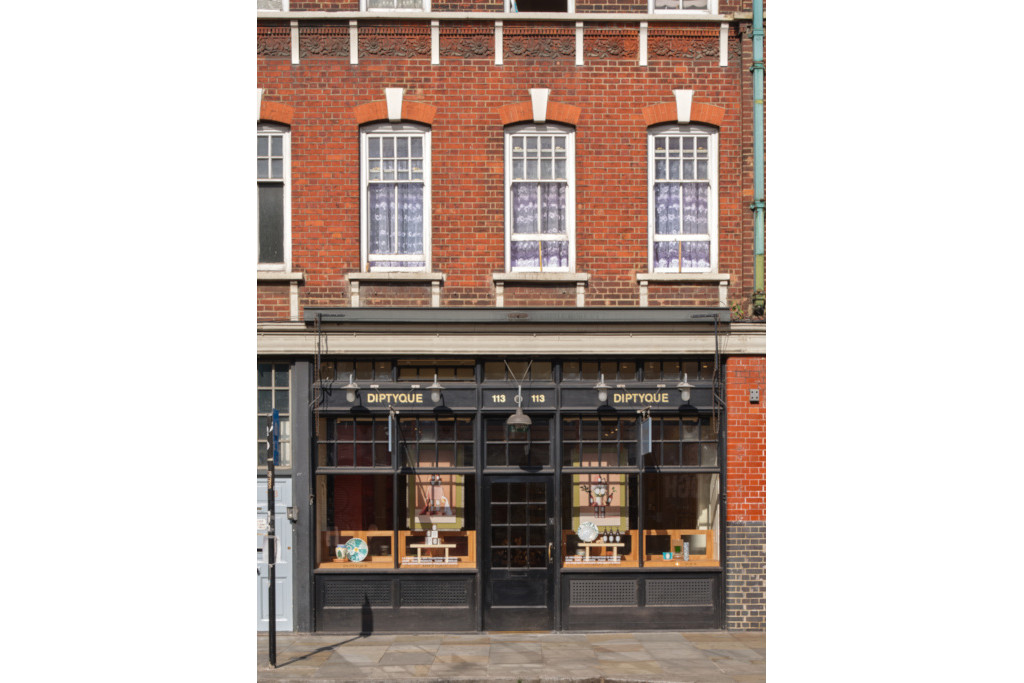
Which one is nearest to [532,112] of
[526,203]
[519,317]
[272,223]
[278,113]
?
[526,203]

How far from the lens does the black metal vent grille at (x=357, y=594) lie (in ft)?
38.3

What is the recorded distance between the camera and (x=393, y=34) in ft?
38.7

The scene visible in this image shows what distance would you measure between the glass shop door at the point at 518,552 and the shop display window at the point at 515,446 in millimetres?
204

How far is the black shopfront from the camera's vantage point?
11.7m

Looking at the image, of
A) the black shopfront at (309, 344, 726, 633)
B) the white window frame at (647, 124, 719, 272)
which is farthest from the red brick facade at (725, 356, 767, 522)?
the white window frame at (647, 124, 719, 272)

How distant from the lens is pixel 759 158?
38.6 ft

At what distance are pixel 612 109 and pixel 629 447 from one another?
4.90 metres

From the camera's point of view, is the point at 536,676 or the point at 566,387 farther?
the point at 566,387

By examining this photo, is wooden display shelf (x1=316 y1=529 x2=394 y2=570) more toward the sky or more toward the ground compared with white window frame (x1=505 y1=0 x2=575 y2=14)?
more toward the ground

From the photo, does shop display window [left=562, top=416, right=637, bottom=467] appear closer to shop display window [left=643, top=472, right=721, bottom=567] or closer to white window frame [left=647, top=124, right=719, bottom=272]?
shop display window [left=643, top=472, right=721, bottom=567]

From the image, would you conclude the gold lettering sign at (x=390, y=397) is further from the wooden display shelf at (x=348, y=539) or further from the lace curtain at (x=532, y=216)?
the lace curtain at (x=532, y=216)

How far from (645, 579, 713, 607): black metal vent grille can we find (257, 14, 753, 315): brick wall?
4029 millimetres

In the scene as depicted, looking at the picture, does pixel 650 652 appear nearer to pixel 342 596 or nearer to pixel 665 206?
pixel 342 596

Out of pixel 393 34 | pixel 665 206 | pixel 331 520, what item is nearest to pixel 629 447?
pixel 665 206
